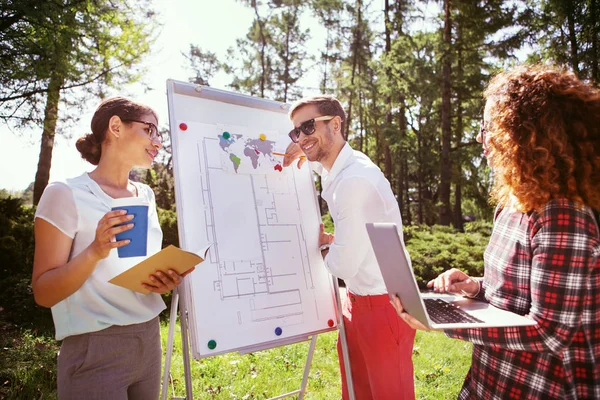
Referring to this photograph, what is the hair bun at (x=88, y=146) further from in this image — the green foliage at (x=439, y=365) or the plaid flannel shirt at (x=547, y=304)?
the green foliage at (x=439, y=365)

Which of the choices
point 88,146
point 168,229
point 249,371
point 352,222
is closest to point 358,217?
point 352,222

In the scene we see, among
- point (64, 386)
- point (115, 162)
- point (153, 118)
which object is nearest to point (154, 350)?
point (64, 386)

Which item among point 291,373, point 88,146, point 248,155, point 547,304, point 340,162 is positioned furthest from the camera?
point 291,373

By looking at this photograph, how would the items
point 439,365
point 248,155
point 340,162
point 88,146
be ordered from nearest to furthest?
1. point 88,146
2. point 340,162
3. point 248,155
4. point 439,365

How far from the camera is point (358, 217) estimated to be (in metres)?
2.03

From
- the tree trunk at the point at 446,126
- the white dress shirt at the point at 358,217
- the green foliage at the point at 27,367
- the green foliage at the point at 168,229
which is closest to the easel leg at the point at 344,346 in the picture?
the white dress shirt at the point at 358,217

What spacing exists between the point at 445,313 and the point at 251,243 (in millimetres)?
1204

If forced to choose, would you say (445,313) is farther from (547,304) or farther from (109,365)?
(109,365)

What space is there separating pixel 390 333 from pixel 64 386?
1.53m

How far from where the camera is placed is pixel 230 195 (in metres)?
2.37

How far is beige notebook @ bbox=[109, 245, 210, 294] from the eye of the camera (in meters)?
1.54

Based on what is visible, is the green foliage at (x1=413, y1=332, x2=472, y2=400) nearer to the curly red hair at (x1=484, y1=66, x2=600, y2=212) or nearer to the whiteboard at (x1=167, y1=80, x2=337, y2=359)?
the whiteboard at (x1=167, y1=80, x2=337, y2=359)

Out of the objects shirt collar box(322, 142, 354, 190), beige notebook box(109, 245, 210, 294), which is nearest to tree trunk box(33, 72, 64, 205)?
shirt collar box(322, 142, 354, 190)

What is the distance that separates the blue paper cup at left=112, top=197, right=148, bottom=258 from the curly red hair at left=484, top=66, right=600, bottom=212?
1.34 m
